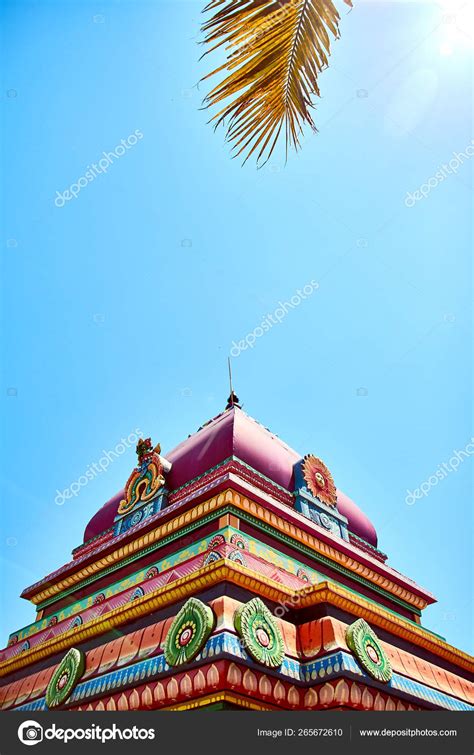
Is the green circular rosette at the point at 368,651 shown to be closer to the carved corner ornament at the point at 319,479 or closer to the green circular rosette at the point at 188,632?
the green circular rosette at the point at 188,632

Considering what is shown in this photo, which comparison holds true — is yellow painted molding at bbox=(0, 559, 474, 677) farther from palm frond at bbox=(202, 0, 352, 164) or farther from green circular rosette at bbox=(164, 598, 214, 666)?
palm frond at bbox=(202, 0, 352, 164)

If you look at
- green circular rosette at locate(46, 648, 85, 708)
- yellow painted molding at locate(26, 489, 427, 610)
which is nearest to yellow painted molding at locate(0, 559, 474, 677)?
green circular rosette at locate(46, 648, 85, 708)

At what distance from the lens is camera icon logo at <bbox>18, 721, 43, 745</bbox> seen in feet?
17.8

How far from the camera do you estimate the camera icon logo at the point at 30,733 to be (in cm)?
542

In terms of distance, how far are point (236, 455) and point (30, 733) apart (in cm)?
668

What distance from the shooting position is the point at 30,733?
547 cm

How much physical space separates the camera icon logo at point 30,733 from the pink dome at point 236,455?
6469 mm

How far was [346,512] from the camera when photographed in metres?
13.6

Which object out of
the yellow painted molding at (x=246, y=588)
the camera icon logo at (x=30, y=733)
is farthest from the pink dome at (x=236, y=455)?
the camera icon logo at (x=30, y=733)

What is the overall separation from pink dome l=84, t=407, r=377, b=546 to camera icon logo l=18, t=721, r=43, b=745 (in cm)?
647

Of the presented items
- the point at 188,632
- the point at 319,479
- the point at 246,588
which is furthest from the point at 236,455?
the point at 188,632

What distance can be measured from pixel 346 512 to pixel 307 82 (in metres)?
11.1

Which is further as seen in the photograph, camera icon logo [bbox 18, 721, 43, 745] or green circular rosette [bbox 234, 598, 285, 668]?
green circular rosette [bbox 234, 598, 285, 668]

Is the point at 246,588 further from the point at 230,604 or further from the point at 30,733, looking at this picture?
the point at 30,733
